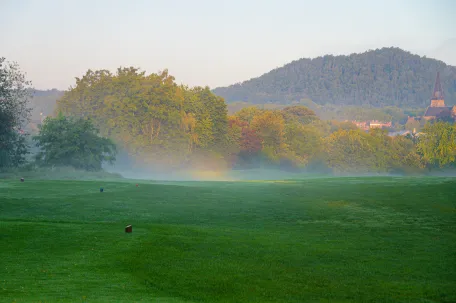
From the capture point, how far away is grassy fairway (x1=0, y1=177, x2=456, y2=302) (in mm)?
12695

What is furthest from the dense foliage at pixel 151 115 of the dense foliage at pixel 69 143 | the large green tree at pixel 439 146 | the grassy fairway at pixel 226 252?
the grassy fairway at pixel 226 252

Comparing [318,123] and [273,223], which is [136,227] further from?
[318,123]

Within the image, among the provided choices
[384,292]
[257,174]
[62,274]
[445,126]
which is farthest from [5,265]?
[445,126]

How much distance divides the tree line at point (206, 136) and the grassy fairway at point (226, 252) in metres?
55.1

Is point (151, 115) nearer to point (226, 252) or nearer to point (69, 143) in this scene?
point (69, 143)

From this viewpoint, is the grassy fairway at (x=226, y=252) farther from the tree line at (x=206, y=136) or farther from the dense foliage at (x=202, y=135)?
the dense foliage at (x=202, y=135)

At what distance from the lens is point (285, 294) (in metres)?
12.8

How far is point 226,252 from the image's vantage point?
17.0 meters

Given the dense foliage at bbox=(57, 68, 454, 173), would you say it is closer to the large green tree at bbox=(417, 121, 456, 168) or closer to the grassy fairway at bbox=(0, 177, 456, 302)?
the large green tree at bbox=(417, 121, 456, 168)

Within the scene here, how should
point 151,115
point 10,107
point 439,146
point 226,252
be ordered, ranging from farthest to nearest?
point 439,146
point 151,115
point 10,107
point 226,252

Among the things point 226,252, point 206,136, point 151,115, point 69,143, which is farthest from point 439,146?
point 226,252

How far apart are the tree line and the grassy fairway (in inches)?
2171

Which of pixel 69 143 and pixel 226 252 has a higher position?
pixel 69 143

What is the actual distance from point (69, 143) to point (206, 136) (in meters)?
40.5
